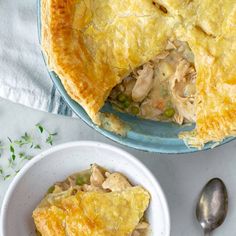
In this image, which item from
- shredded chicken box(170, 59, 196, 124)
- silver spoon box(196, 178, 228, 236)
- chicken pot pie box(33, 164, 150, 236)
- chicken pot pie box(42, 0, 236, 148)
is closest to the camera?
chicken pot pie box(42, 0, 236, 148)

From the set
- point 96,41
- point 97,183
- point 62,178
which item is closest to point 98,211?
point 97,183

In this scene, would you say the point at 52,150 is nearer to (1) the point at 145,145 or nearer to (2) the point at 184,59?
(1) the point at 145,145

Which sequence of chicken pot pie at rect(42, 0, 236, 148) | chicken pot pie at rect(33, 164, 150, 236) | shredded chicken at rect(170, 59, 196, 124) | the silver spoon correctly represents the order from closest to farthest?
chicken pot pie at rect(42, 0, 236, 148)
shredded chicken at rect(170, 59, 196, 124)
chicken pot pie at rect(33, 164, 150, 236)
the silver spoon

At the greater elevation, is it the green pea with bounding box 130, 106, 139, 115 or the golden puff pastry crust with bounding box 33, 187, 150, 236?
the green pea with bounding box 130, 106, 139, 115

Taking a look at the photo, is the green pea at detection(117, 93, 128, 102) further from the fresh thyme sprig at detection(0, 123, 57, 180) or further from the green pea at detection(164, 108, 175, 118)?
the fresh thyme sprig at detection(0, 123, 57, 180)

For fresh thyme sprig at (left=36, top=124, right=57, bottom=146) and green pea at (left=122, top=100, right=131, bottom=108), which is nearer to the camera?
green pea at (left=122, top=100, right=131, bottom=108)

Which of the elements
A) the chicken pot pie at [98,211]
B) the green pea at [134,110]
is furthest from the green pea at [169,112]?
the chicken pot pie at [98,211]

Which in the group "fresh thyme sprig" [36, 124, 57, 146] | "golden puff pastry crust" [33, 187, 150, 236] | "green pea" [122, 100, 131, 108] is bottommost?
"golden puff pastry crust" [33, 187, 150, 236]

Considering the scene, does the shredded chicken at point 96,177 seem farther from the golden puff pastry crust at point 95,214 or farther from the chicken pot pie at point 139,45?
the chicken pot pie at point 139,45

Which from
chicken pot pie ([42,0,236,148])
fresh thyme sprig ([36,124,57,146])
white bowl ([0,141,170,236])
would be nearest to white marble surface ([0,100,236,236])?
fresh thyme sprig ([36,124,57,146])
